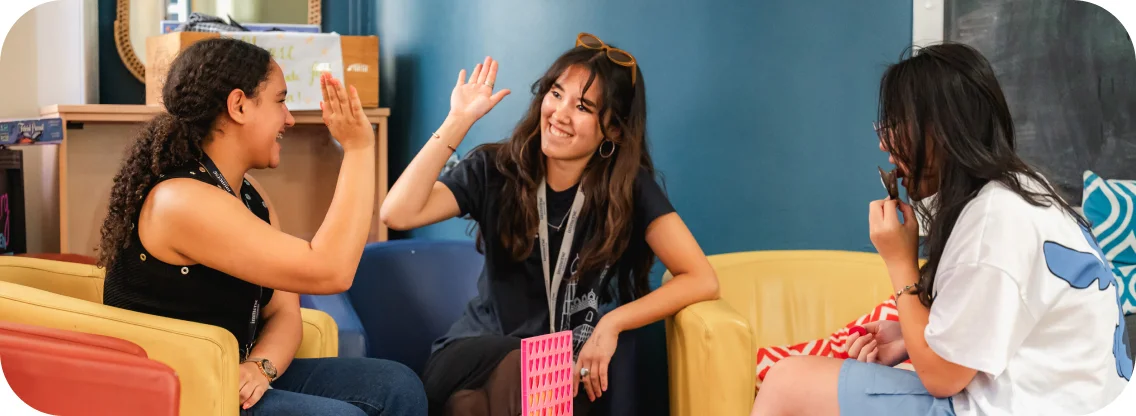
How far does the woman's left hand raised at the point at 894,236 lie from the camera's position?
1807 mm

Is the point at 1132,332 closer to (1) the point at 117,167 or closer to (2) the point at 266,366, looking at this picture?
(2) the point at 266,366

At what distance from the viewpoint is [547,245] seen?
94.5 inches

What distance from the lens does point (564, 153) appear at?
7.80 feet

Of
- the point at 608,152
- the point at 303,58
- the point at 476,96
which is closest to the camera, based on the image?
the point at 476,96

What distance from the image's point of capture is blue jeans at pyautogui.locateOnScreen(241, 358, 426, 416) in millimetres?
1943

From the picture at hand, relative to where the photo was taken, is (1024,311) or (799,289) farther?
(799,289)

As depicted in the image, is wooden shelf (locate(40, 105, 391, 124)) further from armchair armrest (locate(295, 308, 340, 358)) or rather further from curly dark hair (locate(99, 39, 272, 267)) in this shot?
curly dark hair (locate(99, 39, 272, 267))

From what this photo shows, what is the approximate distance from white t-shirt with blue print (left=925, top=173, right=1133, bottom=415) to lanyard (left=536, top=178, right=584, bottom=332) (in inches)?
37.2

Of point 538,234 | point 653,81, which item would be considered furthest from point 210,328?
point 653,81

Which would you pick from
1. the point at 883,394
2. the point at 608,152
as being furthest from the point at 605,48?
the point at 883,394

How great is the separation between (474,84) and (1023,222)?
1.24m

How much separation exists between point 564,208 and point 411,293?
1.87 feet

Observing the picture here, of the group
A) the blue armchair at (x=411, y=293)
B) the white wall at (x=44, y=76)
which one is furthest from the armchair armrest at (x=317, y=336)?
the white wall at (x=44, y=76)

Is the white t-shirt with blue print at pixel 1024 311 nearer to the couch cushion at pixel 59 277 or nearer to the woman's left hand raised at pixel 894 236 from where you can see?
the woman's left hand raised at pixel 894 236
